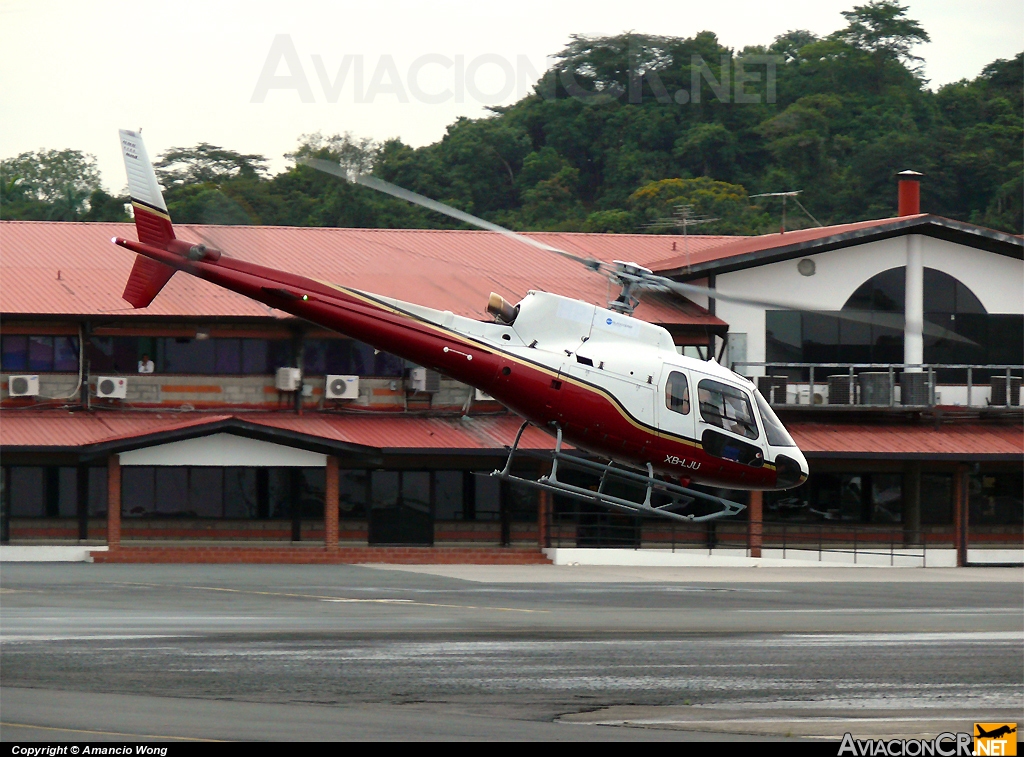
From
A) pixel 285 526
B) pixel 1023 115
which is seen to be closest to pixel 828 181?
pixel 1023 115

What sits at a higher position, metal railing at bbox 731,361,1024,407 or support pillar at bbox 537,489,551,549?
metal railing at bbox 731,361,1024,407

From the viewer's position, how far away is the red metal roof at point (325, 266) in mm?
46562

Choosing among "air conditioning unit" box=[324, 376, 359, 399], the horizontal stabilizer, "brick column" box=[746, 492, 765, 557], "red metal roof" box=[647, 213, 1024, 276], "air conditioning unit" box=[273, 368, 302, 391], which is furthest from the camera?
"red metal roof" box=[647, 213, 1024, 276]

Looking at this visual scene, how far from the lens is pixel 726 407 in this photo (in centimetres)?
2369

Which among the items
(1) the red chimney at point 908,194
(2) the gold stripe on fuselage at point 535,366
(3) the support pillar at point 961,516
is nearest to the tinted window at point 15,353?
(2) the gold stripe on fuselage at point 535,366

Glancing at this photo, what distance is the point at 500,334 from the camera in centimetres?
2345

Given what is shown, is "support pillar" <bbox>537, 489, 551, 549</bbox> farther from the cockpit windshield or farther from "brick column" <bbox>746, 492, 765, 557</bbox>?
the cockpit windshield

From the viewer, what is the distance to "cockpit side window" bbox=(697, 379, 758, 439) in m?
23.6

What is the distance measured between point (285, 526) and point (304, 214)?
43.8 feet

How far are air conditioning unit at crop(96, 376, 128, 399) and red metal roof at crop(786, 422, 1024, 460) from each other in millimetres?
21956

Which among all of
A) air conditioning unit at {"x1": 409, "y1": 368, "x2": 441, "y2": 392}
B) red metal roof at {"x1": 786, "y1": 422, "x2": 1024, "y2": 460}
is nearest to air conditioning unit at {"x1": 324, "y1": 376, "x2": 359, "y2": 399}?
air conditioning unit at {"x1": 409, "y1": 368, "x2": 441, "y2": 392}

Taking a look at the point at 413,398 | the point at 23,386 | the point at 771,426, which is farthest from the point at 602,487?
the point at 23,386

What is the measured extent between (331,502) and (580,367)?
24594mm

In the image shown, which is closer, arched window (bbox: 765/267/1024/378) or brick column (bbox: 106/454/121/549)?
brick column (bbox: 106/454/121/549)
